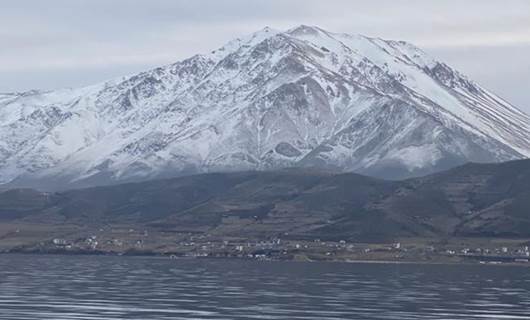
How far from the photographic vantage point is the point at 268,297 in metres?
167

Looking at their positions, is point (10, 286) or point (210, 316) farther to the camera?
point (10, 286)

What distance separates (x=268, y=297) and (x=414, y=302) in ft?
58.9

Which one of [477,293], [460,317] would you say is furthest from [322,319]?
[477,293]

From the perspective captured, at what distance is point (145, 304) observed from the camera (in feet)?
500

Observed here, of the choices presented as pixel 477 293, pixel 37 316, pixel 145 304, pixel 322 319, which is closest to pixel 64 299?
pixel 145 304

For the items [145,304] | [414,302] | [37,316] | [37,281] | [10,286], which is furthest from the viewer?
[37,281]

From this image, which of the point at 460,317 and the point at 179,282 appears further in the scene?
the point at 179,282

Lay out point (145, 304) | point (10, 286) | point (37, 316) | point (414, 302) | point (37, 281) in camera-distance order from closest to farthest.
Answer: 1. point (37, 316)
2. point (145, 304)
3. point (414, 302)
4. point (10, 286)
5. point (37, 281)

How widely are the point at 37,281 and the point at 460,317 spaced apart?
7623 cm

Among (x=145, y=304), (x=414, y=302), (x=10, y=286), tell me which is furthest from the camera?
(x=10, y=286)

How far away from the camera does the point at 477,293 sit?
18388cm

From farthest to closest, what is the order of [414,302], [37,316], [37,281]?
[37,281] → [414,302] → [37,316]

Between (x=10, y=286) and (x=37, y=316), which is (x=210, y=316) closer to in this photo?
(x=37, y=316)

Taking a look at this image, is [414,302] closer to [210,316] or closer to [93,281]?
[210,316]
